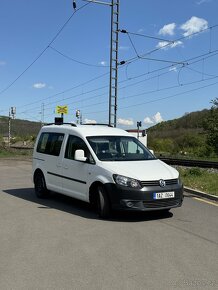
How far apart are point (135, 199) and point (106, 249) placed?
201 cm

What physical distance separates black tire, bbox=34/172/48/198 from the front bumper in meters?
3.34

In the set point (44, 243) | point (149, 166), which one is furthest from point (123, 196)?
point (44, 243)

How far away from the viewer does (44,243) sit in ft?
22.4

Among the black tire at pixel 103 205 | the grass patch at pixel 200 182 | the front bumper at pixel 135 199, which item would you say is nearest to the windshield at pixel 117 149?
the black tire at pixel 103 205

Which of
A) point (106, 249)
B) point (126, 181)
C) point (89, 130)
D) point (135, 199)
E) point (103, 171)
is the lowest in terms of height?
point (106, 249)

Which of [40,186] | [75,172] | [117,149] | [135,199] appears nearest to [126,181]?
[135,199]

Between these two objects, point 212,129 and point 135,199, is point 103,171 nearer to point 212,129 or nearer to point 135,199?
point 135,199

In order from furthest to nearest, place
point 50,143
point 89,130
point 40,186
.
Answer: point 40,186
point 50,143
point 89,130

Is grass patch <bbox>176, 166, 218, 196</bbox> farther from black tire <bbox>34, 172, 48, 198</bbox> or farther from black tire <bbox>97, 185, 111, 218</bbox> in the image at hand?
black tire <bbox>34, 172, 48, 198</bbox>

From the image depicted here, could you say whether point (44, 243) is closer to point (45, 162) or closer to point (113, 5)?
point (45, 162)

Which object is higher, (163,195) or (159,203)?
(163,195)

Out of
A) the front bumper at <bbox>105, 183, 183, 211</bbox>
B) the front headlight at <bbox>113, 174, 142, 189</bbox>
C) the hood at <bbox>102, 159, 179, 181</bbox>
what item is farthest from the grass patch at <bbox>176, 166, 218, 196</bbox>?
the front headlight at <bbox>113, 174, 142, 189</bbox>

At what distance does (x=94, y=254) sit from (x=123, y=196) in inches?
90.3

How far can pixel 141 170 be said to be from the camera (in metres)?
8.71
